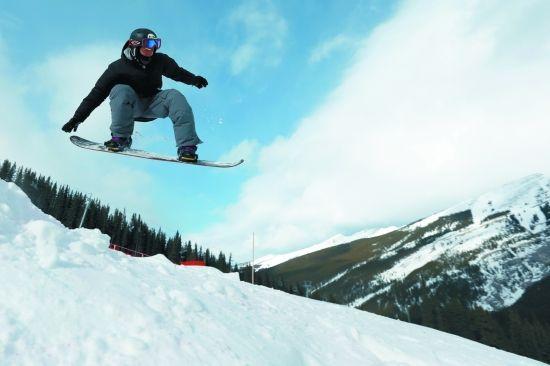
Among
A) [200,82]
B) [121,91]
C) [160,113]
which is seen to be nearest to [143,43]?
[121,91]

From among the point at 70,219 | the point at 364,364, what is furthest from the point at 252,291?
the point at 70,219

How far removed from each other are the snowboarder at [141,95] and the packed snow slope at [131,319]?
188 centimetres

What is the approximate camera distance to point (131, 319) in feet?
15.8

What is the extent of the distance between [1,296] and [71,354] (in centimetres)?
111

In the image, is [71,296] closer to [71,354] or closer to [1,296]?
[1,296]

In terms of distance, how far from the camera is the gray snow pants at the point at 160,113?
7.23 m

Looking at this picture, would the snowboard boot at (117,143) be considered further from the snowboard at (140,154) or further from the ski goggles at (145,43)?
the ski goggles at (145,43)

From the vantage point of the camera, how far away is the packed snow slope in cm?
409

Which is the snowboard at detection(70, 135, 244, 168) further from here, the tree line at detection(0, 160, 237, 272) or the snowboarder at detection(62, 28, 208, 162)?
the tree line at detection(0, 160, 237, 272)

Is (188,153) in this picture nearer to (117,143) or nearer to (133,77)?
(117,143)

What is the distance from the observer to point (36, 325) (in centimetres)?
408

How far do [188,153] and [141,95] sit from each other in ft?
4.39

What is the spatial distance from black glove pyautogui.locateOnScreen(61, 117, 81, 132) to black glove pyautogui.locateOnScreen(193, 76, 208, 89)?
2211mm

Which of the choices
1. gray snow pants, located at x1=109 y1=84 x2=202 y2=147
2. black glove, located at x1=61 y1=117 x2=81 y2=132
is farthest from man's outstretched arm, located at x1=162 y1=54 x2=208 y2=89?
black glove, located at x1=61 y1=117 x2=81 y2=132
